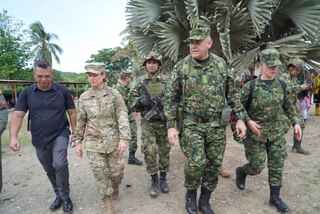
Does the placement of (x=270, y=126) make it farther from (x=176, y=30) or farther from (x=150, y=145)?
(x=176, y=30)

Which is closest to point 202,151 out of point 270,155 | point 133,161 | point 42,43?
point 270,155

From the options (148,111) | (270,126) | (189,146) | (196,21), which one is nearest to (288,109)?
(270,126)

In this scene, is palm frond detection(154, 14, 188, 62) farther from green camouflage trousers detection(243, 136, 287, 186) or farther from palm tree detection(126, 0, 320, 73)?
green camouflage trousers detection(243, 136, 287, 186)

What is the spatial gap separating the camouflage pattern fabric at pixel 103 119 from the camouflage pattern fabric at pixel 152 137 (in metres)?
0.56

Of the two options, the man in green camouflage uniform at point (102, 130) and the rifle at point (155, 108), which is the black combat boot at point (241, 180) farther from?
the man in green camouflage uniform at point (102, 130)

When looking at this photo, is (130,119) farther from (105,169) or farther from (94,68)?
(94,68)

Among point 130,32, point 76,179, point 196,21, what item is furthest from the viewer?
point 130,32

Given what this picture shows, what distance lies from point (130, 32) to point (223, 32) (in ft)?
8.09

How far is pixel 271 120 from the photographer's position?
306cm

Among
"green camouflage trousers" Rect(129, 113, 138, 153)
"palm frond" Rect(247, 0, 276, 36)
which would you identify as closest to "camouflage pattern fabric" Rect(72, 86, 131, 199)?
"green camouflage trousers" Rect(129, 113, 138, 153)

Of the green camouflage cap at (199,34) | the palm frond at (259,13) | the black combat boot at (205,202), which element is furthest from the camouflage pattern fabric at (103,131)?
the palm frond at (259,13)

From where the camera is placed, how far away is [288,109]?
3164 millimetres

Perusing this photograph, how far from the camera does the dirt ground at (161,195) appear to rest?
322 cm

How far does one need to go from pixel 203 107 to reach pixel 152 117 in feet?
3.12
